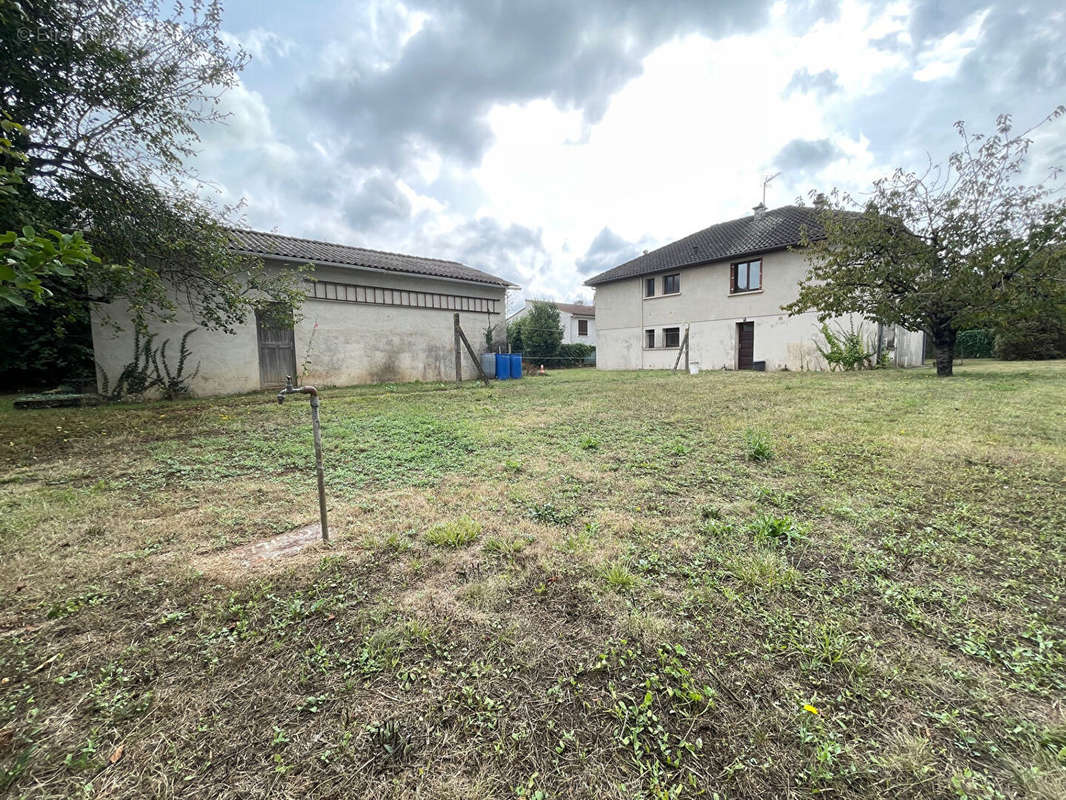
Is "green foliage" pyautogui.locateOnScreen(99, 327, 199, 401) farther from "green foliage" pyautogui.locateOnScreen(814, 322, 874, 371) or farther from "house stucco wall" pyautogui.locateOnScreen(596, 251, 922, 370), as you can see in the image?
"green foliage" pyautogui.locateOnScreen(814, 322, 874, 371)

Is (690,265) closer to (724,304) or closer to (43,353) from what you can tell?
(724,304)

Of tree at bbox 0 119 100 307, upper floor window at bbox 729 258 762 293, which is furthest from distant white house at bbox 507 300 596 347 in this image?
tree at bbox 0 119 100 307

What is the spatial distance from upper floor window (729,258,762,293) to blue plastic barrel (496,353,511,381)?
31.6ft

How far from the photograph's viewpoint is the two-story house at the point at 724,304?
15.2m

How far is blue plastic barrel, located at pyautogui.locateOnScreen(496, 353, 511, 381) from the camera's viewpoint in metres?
14.5

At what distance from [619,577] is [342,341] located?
12078 millimetres

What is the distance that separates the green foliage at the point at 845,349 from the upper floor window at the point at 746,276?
9.81 ft

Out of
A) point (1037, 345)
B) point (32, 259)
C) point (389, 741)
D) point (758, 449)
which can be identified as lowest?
point (389, 741)

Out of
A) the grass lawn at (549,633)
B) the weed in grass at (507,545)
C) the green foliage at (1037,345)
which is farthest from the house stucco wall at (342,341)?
the green foliage at (1037,345)

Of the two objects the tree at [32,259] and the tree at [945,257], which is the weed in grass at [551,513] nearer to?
the tree at [32,259]

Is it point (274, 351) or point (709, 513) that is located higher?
point (274, 351)

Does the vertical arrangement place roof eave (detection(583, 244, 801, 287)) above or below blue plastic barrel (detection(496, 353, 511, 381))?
above

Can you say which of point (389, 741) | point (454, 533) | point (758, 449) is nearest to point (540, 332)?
point (758, 449)

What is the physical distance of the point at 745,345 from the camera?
1688 centimetres
